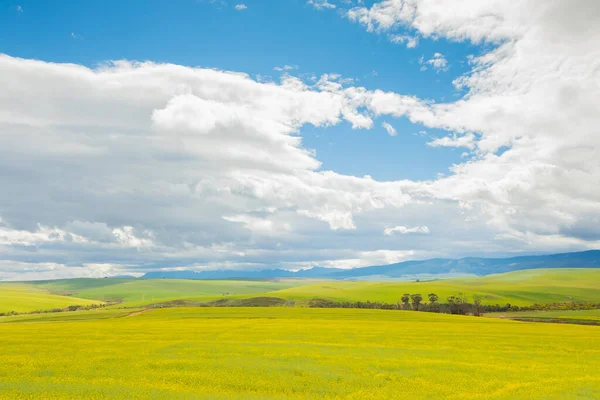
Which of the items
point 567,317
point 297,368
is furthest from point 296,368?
point 567,317

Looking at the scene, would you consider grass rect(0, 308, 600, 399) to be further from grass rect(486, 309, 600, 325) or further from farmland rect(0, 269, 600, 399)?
grass rect(486, 309, 600, 325)

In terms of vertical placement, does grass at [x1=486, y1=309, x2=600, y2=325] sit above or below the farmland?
below

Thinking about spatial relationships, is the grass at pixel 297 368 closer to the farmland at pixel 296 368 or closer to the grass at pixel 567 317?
the farmland at pixel 296 368

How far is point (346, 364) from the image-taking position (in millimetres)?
41750

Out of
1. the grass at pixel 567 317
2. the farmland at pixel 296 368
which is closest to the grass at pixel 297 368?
the farmland at pixel 296 368

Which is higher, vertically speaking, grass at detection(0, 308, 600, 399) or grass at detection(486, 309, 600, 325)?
grass at detection(0, 308, 600, 399)

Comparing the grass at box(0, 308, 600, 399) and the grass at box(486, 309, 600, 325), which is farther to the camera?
the grass at box(486, 309, 600, 325)

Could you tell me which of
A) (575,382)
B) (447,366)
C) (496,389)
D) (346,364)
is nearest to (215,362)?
(346,364)

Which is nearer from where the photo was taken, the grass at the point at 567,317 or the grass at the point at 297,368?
the grass at the point at 297,368

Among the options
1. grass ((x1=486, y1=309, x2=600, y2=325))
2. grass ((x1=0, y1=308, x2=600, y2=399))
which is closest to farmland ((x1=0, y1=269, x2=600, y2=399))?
grass ((x1=0, y1=308, x2=600, y2=399))

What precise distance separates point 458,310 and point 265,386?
15723cm

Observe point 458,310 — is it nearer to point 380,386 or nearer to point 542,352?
point 542,352

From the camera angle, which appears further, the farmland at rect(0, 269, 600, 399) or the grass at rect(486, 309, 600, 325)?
the grass at rect(486, 309, 600, 325)

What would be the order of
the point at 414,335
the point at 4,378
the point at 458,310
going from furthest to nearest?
the point at 458,310 < the point at 414,335 < the point at 4,378
